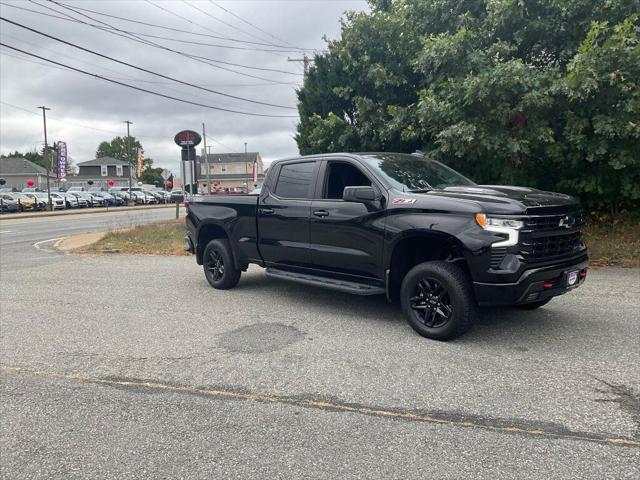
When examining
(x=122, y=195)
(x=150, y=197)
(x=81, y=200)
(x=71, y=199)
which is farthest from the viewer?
(x=150, y=197)

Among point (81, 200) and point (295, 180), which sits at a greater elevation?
point (295, 180)

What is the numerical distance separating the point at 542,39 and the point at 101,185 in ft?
310

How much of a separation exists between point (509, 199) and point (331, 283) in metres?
2.22

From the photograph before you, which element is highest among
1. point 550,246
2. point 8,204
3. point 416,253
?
point 8,204

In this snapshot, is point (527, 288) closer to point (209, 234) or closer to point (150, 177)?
point (209, 234)

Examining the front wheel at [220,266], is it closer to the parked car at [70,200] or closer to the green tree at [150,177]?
the parked car at [70,200]

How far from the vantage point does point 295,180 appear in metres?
6.59

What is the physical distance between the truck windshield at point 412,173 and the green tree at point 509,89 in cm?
311

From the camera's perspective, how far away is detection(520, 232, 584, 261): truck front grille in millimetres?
4559

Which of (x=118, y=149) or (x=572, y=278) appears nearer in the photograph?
(x=572, y=278)

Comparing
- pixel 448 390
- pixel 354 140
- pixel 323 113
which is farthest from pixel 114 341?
pixel 323 113

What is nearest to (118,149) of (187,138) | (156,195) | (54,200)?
(156,195)

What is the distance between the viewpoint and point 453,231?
4738mm

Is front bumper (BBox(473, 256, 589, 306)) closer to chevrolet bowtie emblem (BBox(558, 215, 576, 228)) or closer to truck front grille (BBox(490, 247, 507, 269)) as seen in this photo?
truck front grille (BBox(490, 247, 507, 269))
